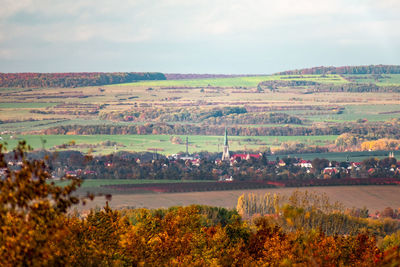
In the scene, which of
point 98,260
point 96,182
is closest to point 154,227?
point 98,260

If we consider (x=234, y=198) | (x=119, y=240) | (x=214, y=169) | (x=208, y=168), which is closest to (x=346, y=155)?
(x=214, y=169)

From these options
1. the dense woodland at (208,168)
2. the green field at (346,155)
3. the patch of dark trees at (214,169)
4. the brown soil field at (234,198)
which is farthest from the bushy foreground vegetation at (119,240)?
the green field at (346,155)

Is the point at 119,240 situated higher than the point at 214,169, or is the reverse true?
the point at 119,240

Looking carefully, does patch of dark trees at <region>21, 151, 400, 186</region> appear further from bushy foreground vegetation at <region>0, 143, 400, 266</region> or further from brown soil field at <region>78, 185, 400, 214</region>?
bushy foreground vegetation at <region>0, 143, 400, 266</region>

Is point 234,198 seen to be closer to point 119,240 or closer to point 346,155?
point 346,155

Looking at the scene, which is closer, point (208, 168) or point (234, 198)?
point (234, 198)

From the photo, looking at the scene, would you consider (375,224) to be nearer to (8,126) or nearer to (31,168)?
(31,168)

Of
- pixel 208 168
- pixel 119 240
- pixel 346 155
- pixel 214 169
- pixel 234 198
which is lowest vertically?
pixel 346 155
